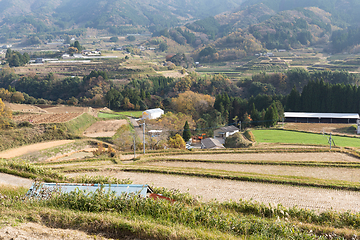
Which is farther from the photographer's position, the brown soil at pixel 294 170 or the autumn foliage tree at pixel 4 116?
the autumn foliage tree at pixel 4 116

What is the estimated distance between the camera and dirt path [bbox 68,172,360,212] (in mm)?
13211

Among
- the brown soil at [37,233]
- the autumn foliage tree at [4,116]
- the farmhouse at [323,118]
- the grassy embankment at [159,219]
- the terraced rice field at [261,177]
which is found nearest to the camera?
the brown soil at [37,233]

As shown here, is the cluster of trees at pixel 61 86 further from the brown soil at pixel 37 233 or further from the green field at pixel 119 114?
the brown soil at pixel 37 233

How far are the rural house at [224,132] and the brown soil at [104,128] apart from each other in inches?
617

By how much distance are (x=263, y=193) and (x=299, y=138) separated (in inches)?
872

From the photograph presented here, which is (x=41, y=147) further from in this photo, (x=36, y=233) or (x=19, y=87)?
(x=19, y=87)

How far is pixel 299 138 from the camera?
1346 inches

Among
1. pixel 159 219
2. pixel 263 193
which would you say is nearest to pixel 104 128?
pixel 263 193

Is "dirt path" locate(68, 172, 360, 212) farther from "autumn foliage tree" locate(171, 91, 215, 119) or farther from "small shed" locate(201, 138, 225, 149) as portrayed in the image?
"autumn foliage tree" locate(171, 91, 215, 119)

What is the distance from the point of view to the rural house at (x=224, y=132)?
45.3 metres

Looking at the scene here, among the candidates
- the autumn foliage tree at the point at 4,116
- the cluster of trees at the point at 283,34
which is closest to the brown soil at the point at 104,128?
the autumn foliage tree at the point at 4,116

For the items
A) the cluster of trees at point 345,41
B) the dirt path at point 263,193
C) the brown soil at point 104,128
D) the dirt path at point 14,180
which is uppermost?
the cluster of trees at point 345,41

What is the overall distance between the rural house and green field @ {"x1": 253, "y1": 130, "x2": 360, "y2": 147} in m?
6.66

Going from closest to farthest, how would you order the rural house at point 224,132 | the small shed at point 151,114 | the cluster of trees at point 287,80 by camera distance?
the rural house at point 224,132 → the small shed at point 151,114 → the cluster of trees at point 287,80
